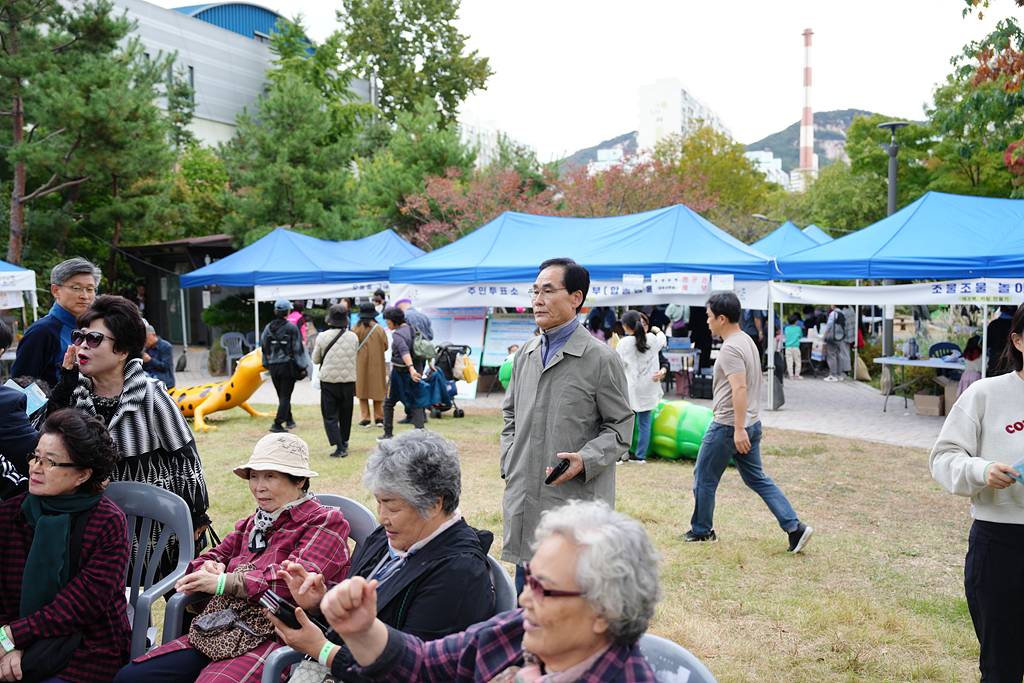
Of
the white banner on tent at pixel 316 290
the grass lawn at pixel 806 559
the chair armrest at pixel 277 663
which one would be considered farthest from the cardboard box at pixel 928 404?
the chair armrest at pixel 277 663

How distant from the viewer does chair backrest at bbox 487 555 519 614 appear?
7.39 ft

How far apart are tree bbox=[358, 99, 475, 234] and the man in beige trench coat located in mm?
20985

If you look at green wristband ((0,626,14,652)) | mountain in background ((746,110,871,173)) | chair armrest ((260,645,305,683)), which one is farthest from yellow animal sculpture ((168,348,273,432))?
mountain in background ((746,110,871,173))

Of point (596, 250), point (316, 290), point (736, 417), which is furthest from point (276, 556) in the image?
point (316, 290)

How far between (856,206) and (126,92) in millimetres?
23649

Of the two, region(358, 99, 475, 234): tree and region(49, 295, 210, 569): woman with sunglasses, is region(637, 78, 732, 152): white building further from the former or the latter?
region(49, 295, 210, 569): woman with sunglasses

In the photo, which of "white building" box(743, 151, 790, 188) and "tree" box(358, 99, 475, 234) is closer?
"tree" box(358, 99, 475, 234)

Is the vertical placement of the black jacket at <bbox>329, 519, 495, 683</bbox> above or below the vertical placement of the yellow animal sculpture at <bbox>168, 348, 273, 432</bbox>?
above

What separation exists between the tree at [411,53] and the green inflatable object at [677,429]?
30.7m

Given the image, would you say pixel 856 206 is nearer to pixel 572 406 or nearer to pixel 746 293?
pixel 746 293

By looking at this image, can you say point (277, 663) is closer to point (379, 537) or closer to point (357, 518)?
point (379, 537)

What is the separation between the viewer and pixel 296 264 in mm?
15742

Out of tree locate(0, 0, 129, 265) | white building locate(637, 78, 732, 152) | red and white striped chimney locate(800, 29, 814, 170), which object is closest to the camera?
tree locate(0, 0, 129, 265)

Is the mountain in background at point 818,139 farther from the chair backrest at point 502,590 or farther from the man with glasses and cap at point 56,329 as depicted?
the chair backrest at point 502,590
